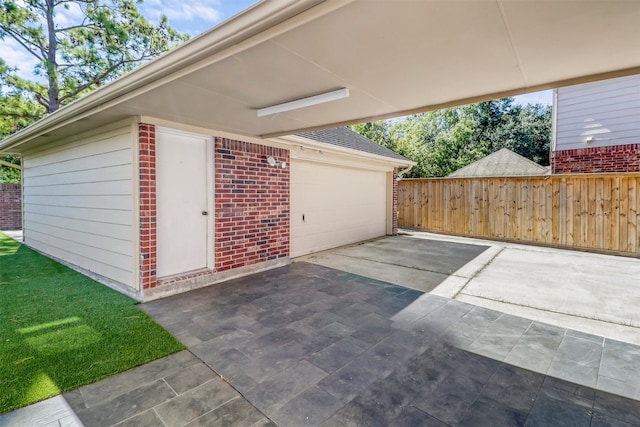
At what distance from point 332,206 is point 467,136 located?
745 inches

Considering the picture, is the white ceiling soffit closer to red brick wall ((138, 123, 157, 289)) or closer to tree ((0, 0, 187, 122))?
red brick wall ((138, 123, 157, 289))

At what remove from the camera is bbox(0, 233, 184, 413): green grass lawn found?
2.39m

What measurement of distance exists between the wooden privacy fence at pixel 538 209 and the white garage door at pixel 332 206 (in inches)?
73.7

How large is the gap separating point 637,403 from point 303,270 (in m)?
4.42

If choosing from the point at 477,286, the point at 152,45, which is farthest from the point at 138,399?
the point at 152,45

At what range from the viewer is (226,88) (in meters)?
3.09

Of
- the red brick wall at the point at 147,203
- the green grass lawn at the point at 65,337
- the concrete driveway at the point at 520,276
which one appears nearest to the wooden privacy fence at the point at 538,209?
the concrete driveway at the point at 520,276

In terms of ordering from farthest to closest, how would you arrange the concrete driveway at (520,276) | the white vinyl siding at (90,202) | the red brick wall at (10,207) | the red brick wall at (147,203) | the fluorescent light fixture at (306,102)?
the red brick wall at (10,207) → the white vinyl siding at (90,202) → the red brick wall at (147,203) → the concrete driveway at (520,276) → the fluorescent light fixture at (306,102)

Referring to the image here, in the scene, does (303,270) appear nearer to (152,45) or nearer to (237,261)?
(237,261)

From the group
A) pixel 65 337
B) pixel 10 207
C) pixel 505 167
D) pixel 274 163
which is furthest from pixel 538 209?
pixel 10 207

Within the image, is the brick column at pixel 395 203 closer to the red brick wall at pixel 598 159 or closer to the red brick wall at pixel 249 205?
the red brick wall at pixel 598 159

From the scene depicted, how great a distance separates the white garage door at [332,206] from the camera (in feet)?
22.7

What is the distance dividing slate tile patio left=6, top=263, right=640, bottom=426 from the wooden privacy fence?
5785 millimetres

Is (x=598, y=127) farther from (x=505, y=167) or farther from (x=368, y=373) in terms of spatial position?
(x=368, y=373)
